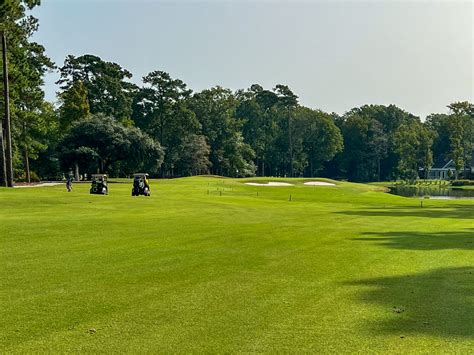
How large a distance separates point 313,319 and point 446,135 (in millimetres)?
161158

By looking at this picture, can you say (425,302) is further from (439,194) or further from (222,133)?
(222,133)

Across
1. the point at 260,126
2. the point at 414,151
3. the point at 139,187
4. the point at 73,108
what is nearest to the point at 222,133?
the point at 260,126

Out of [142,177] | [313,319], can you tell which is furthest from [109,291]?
[142,177]

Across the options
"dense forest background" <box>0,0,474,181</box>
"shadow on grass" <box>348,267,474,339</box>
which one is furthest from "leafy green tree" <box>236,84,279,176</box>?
"shadow on grass" <box>348,267,474,339</box>

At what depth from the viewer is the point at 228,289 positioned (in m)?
10.1

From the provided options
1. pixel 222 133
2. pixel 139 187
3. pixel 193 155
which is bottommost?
pixel 139 187

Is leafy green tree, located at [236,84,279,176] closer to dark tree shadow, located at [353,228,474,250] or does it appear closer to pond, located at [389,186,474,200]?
pond, located at [389,186,474,200]

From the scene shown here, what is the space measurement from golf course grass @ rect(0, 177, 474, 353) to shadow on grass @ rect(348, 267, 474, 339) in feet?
0.07

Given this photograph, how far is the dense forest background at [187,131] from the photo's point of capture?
68562 mm

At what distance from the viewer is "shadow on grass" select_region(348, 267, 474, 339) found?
25.4ft

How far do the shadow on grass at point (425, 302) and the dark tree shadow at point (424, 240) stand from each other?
4616 mm

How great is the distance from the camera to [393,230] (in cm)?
2244

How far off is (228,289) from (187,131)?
10405 centimetres

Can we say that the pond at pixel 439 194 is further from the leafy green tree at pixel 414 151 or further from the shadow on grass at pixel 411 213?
the shadow on grass at pixel 411 213
